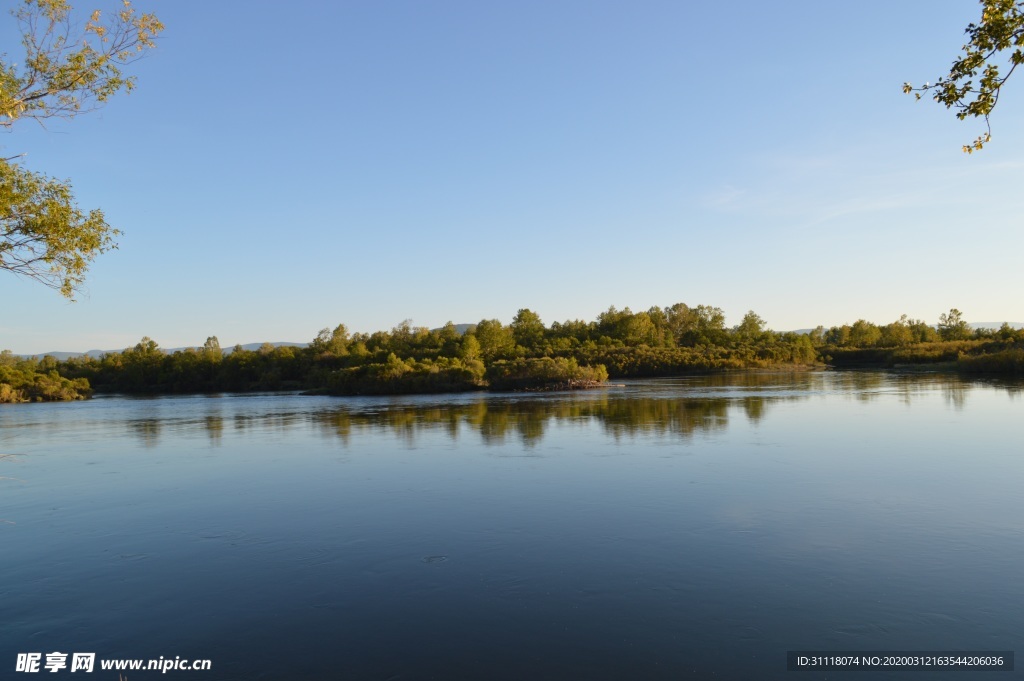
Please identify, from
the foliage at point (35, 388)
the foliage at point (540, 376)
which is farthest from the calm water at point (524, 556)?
the foliage at point (35, 388)

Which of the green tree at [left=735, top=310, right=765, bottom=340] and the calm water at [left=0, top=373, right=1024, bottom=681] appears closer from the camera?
the calm water at [left=0, top=373, right=1024, bottom=681]

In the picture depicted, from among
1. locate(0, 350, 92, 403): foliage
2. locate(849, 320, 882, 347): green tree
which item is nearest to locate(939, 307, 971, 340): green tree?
locate(849, 320, 882, 347): green tree

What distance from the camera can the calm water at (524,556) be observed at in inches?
253

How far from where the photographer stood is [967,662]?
594cm

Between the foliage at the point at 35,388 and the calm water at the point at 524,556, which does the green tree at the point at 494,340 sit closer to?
the foliage at the point at 35,388

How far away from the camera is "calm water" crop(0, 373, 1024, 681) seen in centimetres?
643

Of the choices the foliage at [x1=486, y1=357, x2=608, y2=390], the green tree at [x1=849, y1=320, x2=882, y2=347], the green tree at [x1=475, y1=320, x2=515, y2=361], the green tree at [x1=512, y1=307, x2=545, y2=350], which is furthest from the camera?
the green tree at [x1=849, y1=320, x2=882, y2=347]

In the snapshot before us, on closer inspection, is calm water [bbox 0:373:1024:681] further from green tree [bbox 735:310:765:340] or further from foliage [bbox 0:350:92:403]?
green tree [bbox 735:310:765:340]

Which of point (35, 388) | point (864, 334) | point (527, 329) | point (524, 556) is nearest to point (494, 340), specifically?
point (527, 329)

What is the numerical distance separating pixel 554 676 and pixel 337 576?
12.2 ft

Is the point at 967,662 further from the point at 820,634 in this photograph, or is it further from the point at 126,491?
the point at 126,491

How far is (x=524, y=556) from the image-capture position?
916 cm

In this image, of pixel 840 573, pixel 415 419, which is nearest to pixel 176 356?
Answer: pixel 415 419

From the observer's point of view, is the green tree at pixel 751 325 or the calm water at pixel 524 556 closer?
the calm water at pixel 524 556
